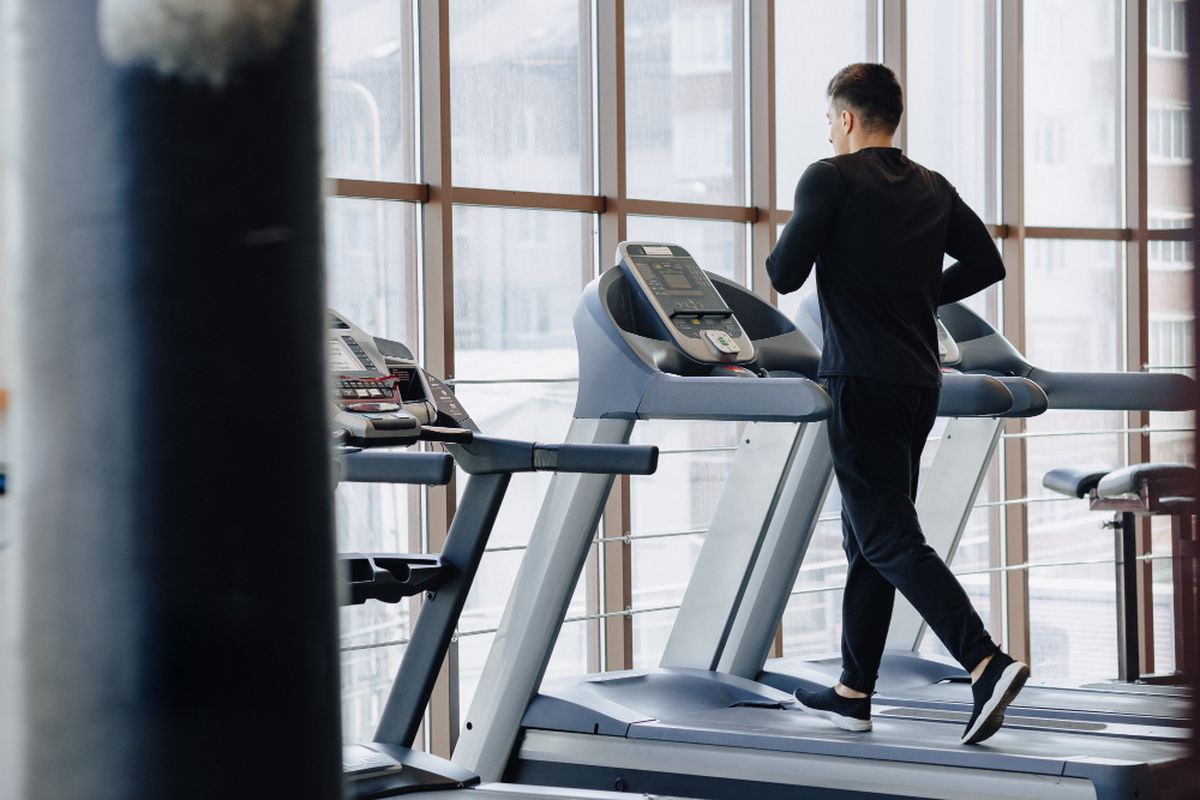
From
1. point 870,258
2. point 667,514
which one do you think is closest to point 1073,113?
point 667,514

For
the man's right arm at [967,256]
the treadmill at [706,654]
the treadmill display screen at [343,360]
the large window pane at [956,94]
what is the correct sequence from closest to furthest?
the treadmill display screen at [343,360], the treadmill at [706,654], the man's right arm at [967,256], the large window pane at [956,94]

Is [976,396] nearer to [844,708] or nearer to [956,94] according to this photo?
[844,708]

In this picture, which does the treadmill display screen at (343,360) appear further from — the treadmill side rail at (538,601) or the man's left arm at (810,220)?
the man's left arm at (810,220)

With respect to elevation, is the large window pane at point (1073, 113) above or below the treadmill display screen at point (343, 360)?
above

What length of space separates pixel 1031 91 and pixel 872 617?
4.54 metres

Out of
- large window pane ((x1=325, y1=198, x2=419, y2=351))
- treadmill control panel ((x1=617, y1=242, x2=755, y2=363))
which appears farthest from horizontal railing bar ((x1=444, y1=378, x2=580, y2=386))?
treadmill control panel ((x1=617, y1=242, x2=755, y2=363))

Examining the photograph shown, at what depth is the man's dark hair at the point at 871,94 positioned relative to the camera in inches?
124

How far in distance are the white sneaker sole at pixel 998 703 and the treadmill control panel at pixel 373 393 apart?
128 centimetres

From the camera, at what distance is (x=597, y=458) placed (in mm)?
2859

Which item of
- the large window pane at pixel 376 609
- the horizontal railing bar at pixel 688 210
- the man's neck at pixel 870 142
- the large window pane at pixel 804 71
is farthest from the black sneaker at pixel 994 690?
the large window pane at pixel 804 71

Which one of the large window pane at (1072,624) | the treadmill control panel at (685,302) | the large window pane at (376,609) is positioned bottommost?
the large window pane at (1072,624)

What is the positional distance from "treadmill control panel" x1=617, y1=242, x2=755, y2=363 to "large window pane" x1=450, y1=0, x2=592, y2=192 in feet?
5.24

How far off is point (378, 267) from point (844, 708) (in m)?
2.39

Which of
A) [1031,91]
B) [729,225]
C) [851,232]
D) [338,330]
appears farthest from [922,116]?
[338,330]
